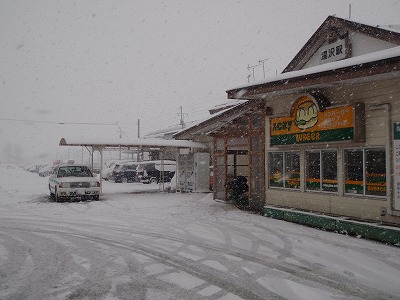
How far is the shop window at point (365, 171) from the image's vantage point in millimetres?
9055

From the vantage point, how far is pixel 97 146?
19.7 metres

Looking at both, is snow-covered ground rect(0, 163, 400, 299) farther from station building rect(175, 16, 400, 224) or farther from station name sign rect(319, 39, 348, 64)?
station name sign rect(319, 39, 348, 64)

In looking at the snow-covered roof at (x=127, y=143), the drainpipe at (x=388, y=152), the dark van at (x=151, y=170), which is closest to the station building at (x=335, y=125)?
the drainpipe at (x=388, y=152)

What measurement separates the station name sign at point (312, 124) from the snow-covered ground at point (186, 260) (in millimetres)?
2863

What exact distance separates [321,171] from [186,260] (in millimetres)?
6038

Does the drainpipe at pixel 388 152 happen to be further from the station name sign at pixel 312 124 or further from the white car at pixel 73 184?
the white car at pixel 73 184

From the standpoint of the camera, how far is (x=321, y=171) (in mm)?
10828

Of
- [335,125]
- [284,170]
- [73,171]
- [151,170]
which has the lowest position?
[151,170]

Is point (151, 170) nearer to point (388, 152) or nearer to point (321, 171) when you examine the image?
point (321, 171)

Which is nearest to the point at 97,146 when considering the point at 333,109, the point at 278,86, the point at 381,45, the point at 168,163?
the point at 168,163

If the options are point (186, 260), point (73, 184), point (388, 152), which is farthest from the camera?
point (73, 184)

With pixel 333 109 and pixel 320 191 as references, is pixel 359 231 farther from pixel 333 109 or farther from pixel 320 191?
pixel 333 109

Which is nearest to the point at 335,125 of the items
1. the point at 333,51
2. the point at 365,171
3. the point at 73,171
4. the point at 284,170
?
the point at 365,171

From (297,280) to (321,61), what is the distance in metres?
10.4
